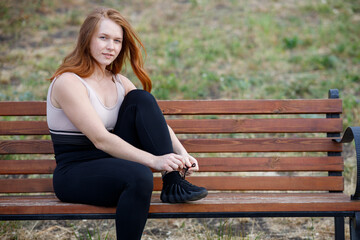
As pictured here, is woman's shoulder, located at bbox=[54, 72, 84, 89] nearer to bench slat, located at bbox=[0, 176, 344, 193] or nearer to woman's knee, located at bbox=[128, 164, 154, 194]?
woman's knee, located at bbox=[128, 164, 154, 194]

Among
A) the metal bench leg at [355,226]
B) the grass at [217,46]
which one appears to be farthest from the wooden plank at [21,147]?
the grass at [217,46]

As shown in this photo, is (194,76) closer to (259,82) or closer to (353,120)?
(259,82)

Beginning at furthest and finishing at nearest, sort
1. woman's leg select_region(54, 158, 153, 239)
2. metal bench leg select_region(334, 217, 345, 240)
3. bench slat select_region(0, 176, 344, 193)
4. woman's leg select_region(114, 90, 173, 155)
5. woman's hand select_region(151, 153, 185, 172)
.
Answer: bench slat select_region(0, 176, 344, 193), metal bench leg select_region(334, 217, 345, 240), woman's leg select_region(114, 90, 173, 155), woman's hand select_region(151, 153, 185, 172), woman's leg select_region(54, 158, 153, 239)

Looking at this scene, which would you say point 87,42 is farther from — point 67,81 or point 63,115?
point 63,115

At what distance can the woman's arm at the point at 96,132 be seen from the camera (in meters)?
2.20

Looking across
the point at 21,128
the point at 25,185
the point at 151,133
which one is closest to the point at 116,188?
the point at 151,133

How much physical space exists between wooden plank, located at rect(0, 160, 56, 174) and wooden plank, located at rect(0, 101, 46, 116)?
12.8 inches

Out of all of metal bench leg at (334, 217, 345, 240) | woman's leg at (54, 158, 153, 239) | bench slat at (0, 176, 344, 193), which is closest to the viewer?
woman's leg at (54, 158, 153, 239)

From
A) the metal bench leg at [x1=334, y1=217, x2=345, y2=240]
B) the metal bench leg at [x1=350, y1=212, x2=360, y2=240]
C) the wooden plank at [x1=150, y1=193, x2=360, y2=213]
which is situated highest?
the wooden plank at [x1=150, y1=193, x2=360, y2=213]

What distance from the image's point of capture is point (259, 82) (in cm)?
573

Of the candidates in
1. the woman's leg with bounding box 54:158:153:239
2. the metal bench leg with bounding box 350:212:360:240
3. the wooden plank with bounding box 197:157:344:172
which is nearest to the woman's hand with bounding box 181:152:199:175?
the woman's leg with bounding box 54:158:153:239

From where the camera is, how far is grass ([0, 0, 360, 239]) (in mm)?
5508

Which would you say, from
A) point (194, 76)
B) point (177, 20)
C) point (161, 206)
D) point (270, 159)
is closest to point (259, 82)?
point (194, 76)

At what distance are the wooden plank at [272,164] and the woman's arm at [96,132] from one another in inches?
25.0
